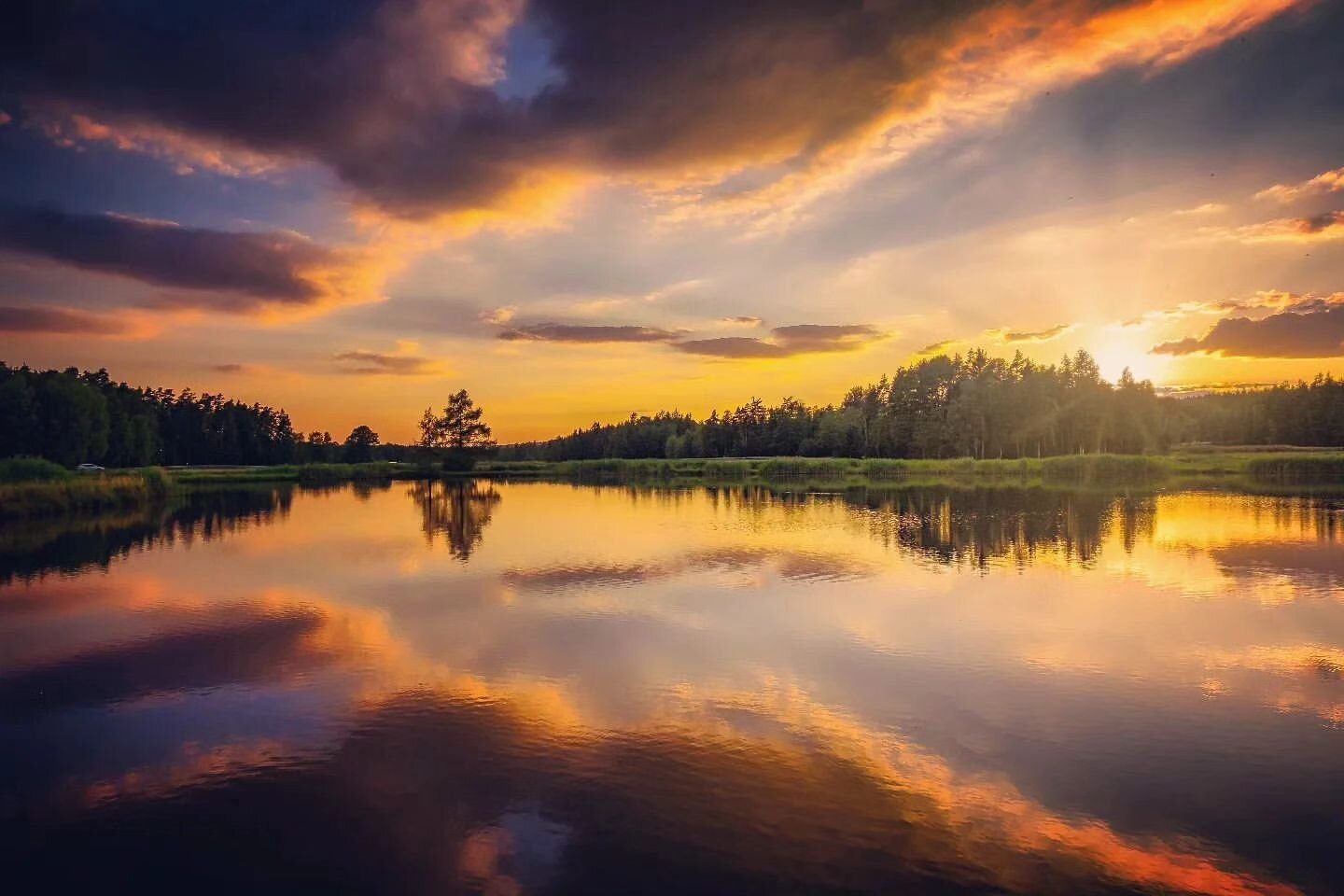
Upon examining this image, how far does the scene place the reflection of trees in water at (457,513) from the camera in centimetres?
4459

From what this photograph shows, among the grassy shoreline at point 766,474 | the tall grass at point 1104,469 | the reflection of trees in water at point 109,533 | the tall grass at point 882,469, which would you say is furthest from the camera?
the tall grass at point 882,469

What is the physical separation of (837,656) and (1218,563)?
72.5 feet

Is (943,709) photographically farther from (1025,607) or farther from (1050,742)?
(1025,607)

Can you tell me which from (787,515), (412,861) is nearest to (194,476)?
(787,515)

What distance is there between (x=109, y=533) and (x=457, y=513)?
76.3 feet

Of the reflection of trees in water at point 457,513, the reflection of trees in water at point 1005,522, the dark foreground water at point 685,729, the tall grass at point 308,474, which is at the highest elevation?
the tall grass at point 308,474

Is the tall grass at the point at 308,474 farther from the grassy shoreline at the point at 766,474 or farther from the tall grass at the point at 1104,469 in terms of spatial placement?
the tall grass at the point at 1104,469

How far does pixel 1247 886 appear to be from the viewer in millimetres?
9148

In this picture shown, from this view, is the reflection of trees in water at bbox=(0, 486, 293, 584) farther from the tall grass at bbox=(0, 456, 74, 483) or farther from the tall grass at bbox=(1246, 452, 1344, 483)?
the tall grass at bbox=(1246, 452, 1344, 483)

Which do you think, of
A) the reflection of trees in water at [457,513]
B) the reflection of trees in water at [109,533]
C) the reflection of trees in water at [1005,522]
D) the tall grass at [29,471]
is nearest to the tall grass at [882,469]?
A: the reflection of trees in water at [1005,522]

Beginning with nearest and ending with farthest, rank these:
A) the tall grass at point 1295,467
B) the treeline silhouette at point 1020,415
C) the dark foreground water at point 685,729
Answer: the dark foreground water at point 685,729 → the tall grass at point 1295,467 → the treeline silhouette at point 1020,415

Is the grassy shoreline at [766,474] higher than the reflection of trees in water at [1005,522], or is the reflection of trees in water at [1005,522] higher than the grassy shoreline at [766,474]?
the grassy shoreline at [766,474]

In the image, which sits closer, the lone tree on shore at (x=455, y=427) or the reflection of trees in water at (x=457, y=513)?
the reflection of trees in water at (x=457, y=513)

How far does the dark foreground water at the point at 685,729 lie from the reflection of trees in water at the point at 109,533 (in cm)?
425
